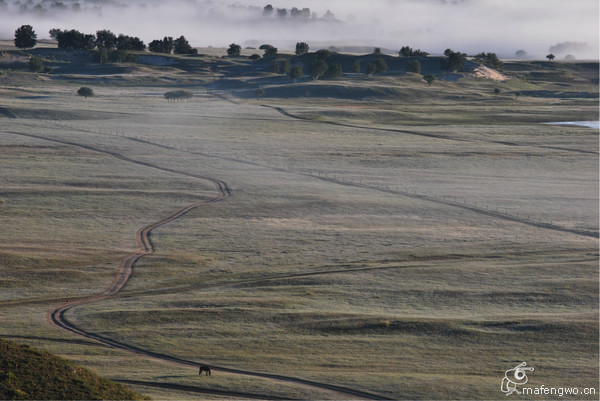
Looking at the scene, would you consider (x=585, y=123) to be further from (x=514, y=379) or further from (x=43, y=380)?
(x=43, y=380)

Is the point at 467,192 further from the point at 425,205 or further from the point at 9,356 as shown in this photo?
the point at 9,356

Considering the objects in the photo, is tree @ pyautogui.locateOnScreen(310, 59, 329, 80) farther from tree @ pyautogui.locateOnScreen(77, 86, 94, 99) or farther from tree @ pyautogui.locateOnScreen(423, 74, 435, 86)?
tree @ pyautogui.locateOnScreen(77, 86, 94, 99)

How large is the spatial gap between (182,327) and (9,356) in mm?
17041

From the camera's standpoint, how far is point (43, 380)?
21.1m

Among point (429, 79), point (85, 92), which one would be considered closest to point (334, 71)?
point (429, 79)

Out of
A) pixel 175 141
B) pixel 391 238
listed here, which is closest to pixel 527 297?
pixel 391 238

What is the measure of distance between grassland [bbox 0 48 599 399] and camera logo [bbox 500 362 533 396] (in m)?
0.50

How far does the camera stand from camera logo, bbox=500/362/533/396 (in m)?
30.9

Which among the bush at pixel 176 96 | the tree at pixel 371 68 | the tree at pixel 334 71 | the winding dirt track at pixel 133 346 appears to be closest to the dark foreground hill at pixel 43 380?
the winding dirt track at pixel 133 346

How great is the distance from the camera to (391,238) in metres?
58.1

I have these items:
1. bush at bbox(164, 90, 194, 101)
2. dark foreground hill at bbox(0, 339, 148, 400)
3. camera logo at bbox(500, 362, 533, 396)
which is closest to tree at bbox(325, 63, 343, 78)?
bush at bbox(164, 90, 194, 101)

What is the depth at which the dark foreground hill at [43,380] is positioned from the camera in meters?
20.6

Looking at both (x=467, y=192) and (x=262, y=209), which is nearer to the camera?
(x=262, y=209)

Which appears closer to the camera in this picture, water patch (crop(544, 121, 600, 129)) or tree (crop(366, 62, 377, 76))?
water patch (crop(544, 121, 600, 129))
